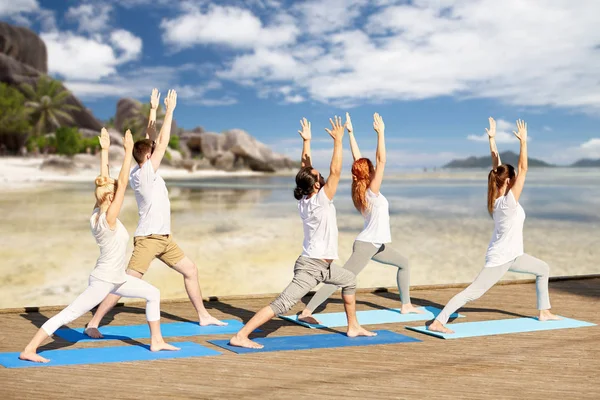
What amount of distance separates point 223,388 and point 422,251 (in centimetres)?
1481

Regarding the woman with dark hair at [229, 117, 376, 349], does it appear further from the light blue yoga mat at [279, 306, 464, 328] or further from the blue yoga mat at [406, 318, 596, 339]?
the blue yoga mat at [406, 318, 596, 339]

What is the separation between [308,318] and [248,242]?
1290 cm

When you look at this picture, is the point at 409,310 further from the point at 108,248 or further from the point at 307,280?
the point at 108,248

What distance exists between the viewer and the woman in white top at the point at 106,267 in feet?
18.0

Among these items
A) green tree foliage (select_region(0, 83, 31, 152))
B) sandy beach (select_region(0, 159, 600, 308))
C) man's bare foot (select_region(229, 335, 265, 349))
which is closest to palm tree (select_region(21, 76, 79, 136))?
green tree foliage (select_region(0, 83, 31, 152))

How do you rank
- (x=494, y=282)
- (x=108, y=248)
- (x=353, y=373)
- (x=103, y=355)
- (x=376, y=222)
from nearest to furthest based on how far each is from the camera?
(x=353, y=373), (x=108, y=248), (x=103, y=355), (x=494, y=282), (x=376, y=222)

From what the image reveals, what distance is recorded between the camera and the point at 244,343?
236 inches

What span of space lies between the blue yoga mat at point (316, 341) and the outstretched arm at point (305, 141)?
1.45 m

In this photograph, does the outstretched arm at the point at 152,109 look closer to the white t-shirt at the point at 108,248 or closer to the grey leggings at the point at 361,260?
the white t-shirt at the point at 108,248

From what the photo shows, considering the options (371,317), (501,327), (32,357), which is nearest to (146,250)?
(32,357)

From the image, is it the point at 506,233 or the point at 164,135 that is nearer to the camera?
the point at 164,135

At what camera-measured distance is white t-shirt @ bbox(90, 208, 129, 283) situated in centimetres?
558

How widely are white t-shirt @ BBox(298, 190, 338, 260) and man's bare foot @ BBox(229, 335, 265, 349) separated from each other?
0.80m

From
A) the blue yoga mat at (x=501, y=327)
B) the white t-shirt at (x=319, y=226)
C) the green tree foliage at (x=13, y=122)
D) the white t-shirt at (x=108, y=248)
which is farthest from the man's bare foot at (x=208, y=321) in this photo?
the green tree foliage at (x=13, y=122)
